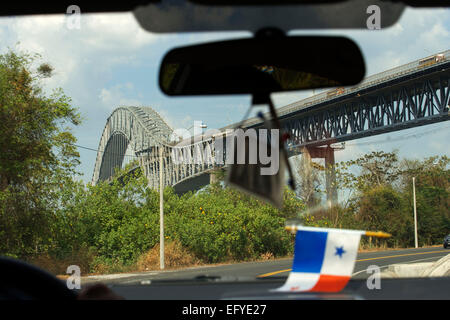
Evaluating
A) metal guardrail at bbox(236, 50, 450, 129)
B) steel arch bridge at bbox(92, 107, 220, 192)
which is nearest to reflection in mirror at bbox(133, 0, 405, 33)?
metal guardrail at bbox(236, 50, 450, 129)

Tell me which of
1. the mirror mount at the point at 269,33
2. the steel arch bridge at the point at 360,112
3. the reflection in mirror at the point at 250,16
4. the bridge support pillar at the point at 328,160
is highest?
the reflection in mirror at the point at 250,16

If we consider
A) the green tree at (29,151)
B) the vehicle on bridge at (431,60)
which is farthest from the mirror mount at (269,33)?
the green tree at (29,151)

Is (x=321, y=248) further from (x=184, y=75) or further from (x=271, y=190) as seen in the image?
(x=184, y=75)

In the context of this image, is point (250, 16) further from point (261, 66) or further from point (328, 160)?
point (328, 160)

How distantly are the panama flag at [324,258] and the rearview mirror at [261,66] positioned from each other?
1.98 feet

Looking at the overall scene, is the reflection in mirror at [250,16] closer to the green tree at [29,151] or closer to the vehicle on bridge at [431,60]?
the vehicle on bridge at [431,60]

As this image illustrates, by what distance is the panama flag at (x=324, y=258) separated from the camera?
2033mm

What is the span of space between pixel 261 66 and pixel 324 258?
803mm

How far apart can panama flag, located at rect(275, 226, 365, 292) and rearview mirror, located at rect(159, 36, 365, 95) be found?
1.98 ft

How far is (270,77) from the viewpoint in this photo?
2045 mm

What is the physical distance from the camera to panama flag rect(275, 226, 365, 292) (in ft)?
6.67

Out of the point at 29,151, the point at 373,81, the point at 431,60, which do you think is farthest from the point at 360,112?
the point at 29,151

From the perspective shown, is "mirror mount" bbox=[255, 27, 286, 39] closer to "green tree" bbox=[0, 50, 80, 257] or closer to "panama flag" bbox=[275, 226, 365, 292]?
"panama flag" bbox=[275, 226, 365, 292]
